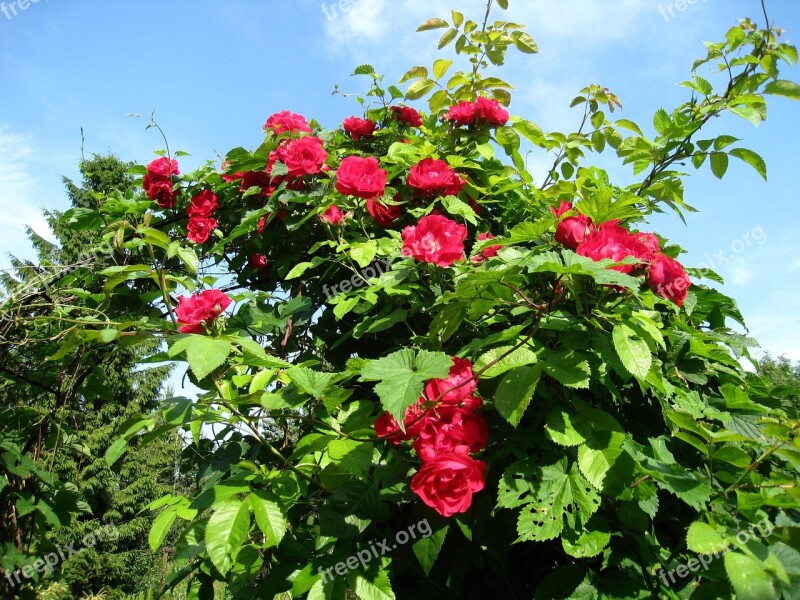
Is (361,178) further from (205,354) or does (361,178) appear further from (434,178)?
(205,354)

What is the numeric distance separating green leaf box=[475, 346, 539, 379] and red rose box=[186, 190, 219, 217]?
1.62 meters

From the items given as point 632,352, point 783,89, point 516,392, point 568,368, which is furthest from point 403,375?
point 783,89

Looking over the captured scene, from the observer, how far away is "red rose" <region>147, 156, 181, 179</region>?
95.8 inches

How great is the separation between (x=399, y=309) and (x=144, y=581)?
18193 mm

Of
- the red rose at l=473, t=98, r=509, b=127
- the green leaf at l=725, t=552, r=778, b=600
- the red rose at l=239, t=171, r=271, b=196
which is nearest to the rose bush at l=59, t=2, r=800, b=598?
the green leaf at l=725, t=552, r=778, b=600

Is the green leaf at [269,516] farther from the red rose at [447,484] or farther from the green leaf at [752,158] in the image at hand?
the green leaf at [752,158]

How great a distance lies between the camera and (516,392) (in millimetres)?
1104

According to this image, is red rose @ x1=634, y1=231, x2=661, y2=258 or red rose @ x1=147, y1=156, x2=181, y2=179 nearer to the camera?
red rose @ x1=634, y1=231, x2=661, y2=258

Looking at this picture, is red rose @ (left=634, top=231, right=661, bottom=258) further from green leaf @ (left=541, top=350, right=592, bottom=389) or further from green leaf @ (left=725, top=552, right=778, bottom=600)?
green leaf @ (left=725, top=552, right=778, bottom=600)

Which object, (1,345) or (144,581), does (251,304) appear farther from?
(144,581)

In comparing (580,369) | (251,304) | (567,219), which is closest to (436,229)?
(567,219)

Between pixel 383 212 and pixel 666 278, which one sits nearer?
pixel 666 278

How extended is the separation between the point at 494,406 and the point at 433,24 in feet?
5.54

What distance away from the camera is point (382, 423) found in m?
1.18
